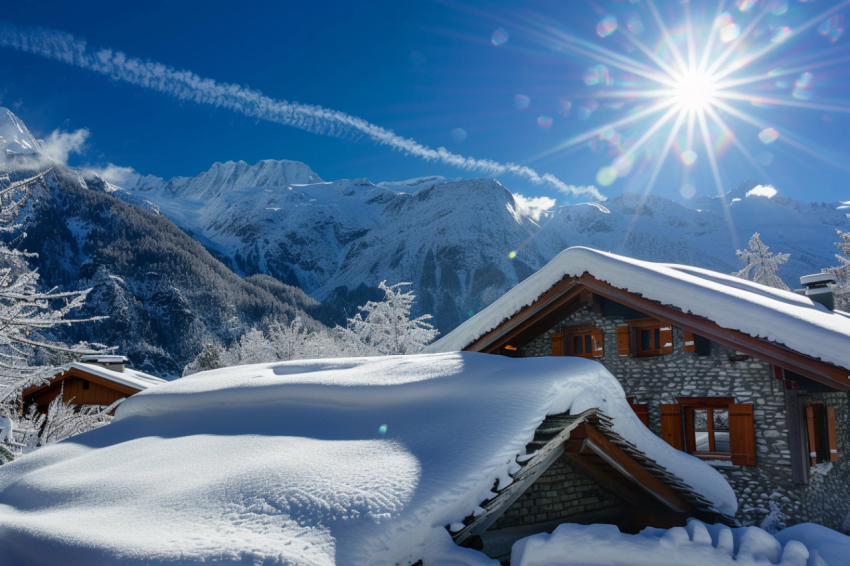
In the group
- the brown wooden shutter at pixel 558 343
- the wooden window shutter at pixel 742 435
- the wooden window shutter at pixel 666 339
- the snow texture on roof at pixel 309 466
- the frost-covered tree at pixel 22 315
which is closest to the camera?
the snow texture on roof at pixel 309 466

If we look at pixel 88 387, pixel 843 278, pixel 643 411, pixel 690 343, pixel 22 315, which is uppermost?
pixel 843 278

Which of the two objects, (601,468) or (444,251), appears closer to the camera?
(601,468)

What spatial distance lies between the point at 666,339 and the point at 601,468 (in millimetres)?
4494

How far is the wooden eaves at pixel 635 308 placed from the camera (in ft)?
22.0

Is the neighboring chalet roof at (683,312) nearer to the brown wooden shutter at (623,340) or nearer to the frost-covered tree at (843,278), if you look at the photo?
the brown wooden shutter at (623,340)

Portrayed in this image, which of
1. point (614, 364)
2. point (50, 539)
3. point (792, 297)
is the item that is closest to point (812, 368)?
point (614, 364)

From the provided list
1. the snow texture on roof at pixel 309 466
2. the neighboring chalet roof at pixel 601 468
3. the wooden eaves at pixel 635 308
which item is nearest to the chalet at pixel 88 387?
the wooden eaves at pixel 635 308

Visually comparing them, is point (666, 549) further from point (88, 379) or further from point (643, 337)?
point (88, 379)

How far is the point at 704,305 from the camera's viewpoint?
7.65m

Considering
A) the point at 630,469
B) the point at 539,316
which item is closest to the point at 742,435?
the point at 539,316

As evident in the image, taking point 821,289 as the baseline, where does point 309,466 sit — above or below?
below

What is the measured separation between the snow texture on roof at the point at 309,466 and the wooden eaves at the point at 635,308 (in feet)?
8.50

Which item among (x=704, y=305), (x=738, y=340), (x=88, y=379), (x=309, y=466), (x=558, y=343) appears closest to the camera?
(x=309, y=466)

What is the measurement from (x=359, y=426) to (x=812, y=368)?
20.5 ft
